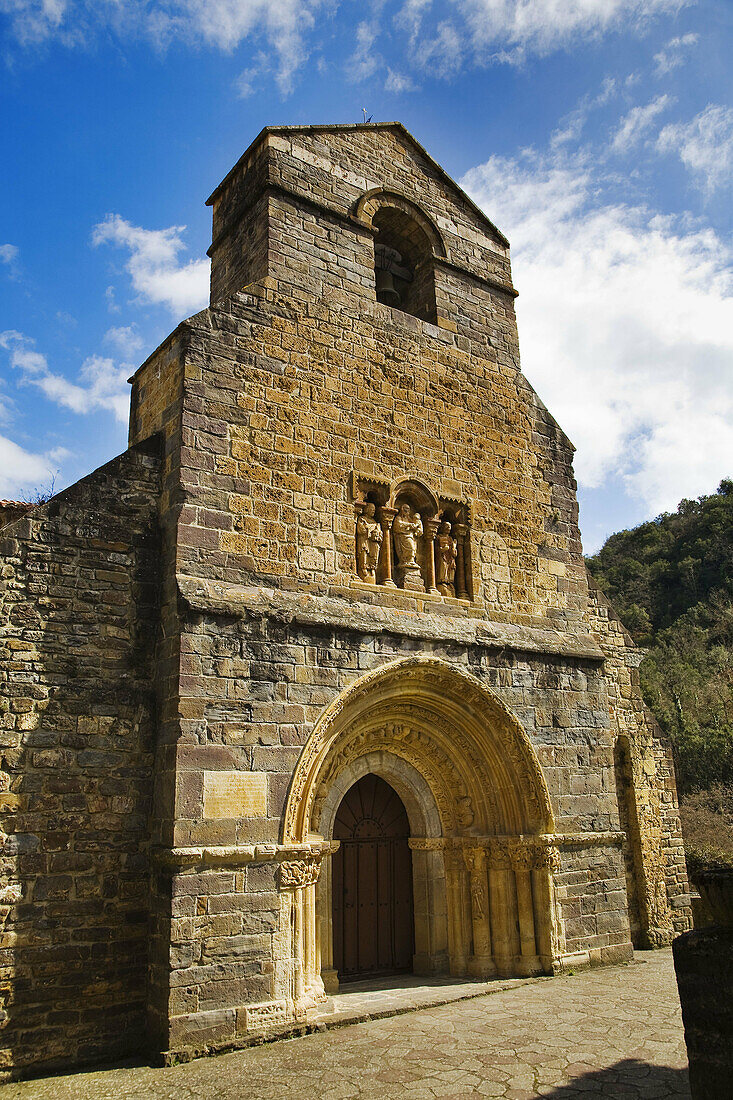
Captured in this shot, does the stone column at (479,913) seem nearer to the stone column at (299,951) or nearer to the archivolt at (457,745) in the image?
the archivolt at (457,745)

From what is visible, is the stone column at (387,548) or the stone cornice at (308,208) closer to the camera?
the stone column at (387,548)

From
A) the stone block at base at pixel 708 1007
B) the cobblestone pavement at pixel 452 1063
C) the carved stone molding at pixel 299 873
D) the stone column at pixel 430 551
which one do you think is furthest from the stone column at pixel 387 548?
the stone block at base at pixel 708 1007

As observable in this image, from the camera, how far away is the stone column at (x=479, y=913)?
678 cm

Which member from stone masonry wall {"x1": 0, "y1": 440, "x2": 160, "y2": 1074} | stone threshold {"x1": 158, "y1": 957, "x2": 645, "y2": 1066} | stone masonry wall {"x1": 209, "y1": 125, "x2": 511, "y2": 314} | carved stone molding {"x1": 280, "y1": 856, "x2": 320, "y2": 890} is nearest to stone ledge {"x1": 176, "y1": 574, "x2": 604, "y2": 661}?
stone masonry wall {"x1": 0, "y1": 440, "x2": 160, "y2": 1074}

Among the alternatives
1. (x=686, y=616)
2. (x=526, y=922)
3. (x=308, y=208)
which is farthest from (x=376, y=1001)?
(x=686, y=616)

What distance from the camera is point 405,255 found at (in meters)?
8.66

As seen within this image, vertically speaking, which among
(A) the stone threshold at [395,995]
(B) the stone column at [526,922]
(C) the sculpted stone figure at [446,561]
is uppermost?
(C) the sculpted stone figure at [446,561]

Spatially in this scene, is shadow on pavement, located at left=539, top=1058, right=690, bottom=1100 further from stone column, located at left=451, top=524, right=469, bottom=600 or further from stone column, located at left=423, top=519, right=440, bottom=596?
stone column, located at left=451, top=524, right=469, bottom=600

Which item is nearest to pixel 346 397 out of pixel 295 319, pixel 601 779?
pixel 295 319

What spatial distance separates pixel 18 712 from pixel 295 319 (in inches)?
155

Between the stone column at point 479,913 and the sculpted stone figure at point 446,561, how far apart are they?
239 cm

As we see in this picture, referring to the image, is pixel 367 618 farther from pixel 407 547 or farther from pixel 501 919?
pixel 501 919

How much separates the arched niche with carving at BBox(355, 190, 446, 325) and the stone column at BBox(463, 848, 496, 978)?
5356mm

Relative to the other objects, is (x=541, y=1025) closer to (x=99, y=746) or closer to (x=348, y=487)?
(x=99, y=746)
